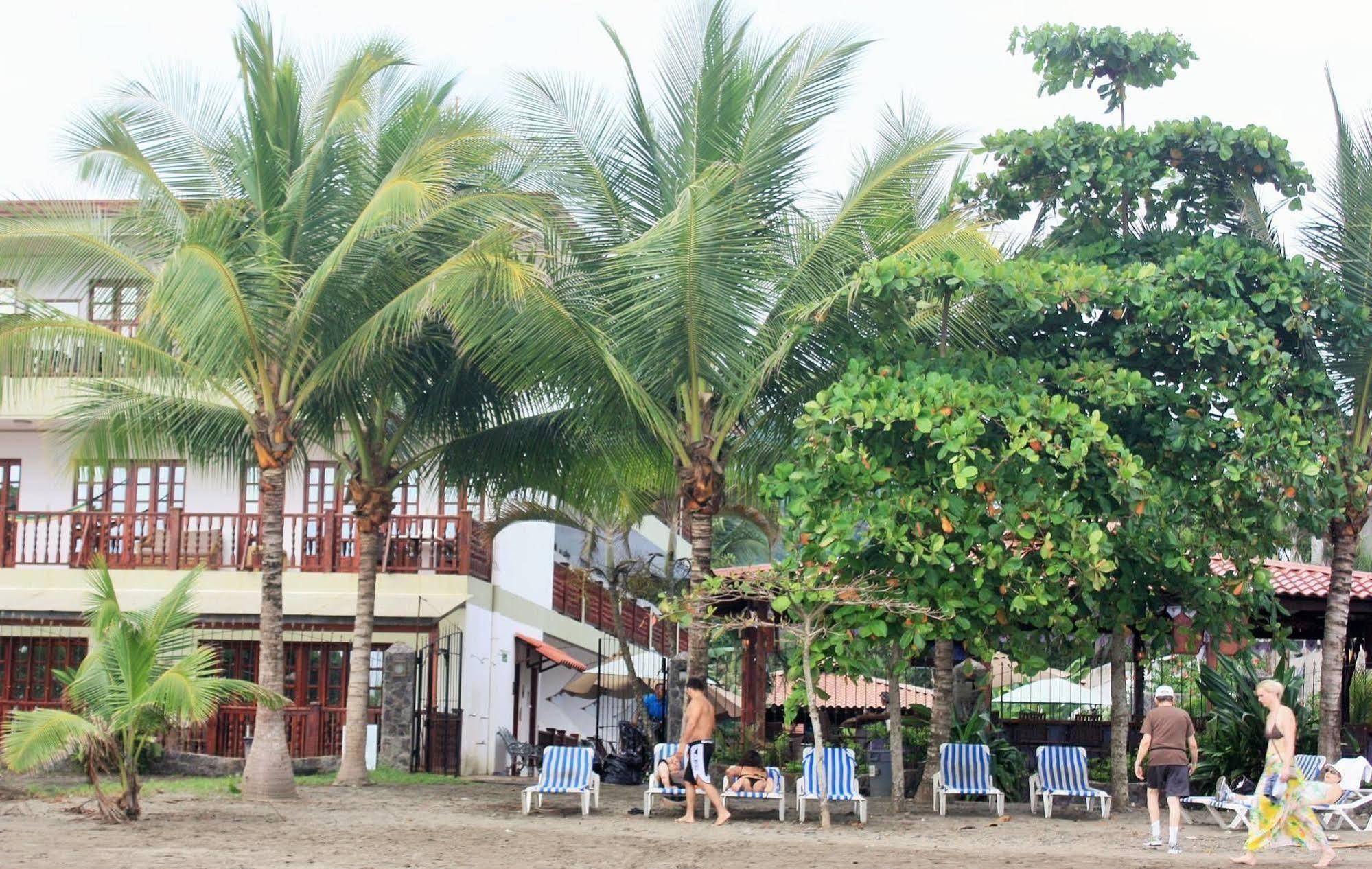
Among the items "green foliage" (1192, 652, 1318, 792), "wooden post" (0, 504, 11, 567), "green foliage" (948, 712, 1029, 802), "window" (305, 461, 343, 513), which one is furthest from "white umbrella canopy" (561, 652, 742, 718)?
"wooden post" (0, 504, 11, 567)

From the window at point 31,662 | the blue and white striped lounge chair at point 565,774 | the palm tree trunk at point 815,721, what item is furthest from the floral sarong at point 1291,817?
the window at point 31,662

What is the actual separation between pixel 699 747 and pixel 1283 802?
16.0 feet

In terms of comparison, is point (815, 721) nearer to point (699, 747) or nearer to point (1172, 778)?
point (699, 747)

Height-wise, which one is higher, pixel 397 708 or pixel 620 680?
pixel 620 680

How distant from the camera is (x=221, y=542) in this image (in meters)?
23.3

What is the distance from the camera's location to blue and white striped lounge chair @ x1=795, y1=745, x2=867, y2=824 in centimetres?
1444

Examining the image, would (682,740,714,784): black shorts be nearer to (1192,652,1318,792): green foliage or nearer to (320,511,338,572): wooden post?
(1192,652,1318,792): green foliage

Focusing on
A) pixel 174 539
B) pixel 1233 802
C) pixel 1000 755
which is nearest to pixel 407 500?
pixel 174 539

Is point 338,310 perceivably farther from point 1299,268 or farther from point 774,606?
point 1299,268

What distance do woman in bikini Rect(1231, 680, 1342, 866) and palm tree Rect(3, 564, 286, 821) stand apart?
784cm

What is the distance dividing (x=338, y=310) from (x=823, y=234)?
4.76m

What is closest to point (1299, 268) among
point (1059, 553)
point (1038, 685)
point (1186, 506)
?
point (1186, 506)

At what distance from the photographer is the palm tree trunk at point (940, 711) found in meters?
16.1

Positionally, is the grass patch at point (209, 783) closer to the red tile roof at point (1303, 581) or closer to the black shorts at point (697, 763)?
the black shorts at point (697, 763)
